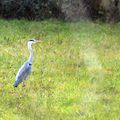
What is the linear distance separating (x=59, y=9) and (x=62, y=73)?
10.6 m

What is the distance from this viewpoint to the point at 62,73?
561 inches

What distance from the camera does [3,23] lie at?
22.7 metres

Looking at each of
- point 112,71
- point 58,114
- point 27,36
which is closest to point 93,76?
point 112,71

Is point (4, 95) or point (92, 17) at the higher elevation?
point (4, 95)

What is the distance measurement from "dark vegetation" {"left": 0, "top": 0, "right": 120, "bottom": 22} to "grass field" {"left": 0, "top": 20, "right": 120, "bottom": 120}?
220 cm

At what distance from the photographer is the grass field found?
1118 cm

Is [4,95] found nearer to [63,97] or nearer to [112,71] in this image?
[63,97]

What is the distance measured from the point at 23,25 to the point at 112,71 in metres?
8.24

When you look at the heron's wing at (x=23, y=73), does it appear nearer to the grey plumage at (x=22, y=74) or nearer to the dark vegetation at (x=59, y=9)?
the grey plumage at (x=22, y=74)

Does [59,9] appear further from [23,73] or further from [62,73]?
[23,73]

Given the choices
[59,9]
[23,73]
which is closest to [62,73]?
[23,73]

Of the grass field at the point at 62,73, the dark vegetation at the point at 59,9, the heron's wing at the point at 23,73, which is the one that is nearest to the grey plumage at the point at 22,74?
the heron's wing at the point at 23,73

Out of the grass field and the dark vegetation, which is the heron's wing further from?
the dark vegetation

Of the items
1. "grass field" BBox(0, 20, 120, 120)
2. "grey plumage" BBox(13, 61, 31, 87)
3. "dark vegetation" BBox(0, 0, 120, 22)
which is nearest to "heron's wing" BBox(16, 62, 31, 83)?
"grey plumage" BBox(13, 61, 31, 87)
